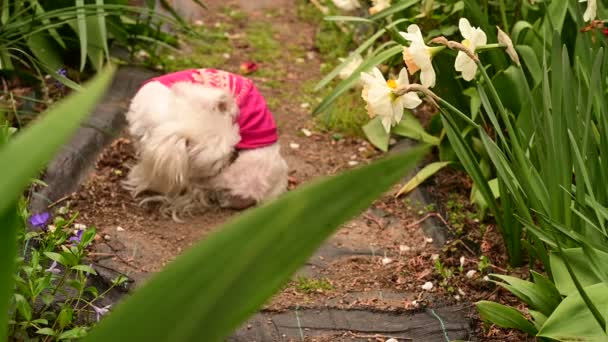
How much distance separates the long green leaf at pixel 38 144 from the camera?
77 cm

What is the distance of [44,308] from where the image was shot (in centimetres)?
191

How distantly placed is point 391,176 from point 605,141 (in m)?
1.35

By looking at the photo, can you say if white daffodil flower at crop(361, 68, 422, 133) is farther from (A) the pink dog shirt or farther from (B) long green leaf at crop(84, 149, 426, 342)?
(B) long green leaf at crop(84, 149, 426, 342)

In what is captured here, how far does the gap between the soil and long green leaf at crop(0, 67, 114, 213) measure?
1.43 meters

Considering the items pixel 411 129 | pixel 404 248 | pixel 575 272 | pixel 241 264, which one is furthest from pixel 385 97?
pixel 411 129

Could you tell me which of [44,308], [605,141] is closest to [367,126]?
[605,141]

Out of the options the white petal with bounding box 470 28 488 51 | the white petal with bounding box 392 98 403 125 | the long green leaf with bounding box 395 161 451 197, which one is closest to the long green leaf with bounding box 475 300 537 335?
the white petal with bounding box 392 98 403 125

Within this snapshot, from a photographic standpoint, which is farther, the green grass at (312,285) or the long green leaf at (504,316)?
the green grass at (312,285)

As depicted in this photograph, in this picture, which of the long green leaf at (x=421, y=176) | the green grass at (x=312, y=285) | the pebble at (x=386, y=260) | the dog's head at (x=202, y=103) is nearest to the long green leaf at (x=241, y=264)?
the green grass at (x=312, y=285)

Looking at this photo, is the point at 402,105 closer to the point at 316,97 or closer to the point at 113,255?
the point at 113,255

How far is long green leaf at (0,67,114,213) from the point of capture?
0.77m

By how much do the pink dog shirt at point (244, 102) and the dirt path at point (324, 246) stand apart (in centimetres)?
29

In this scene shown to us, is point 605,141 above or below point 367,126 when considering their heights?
above

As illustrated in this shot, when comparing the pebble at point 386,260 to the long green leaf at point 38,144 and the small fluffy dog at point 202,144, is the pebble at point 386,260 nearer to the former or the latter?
the small fluffy dog at point 202,144
